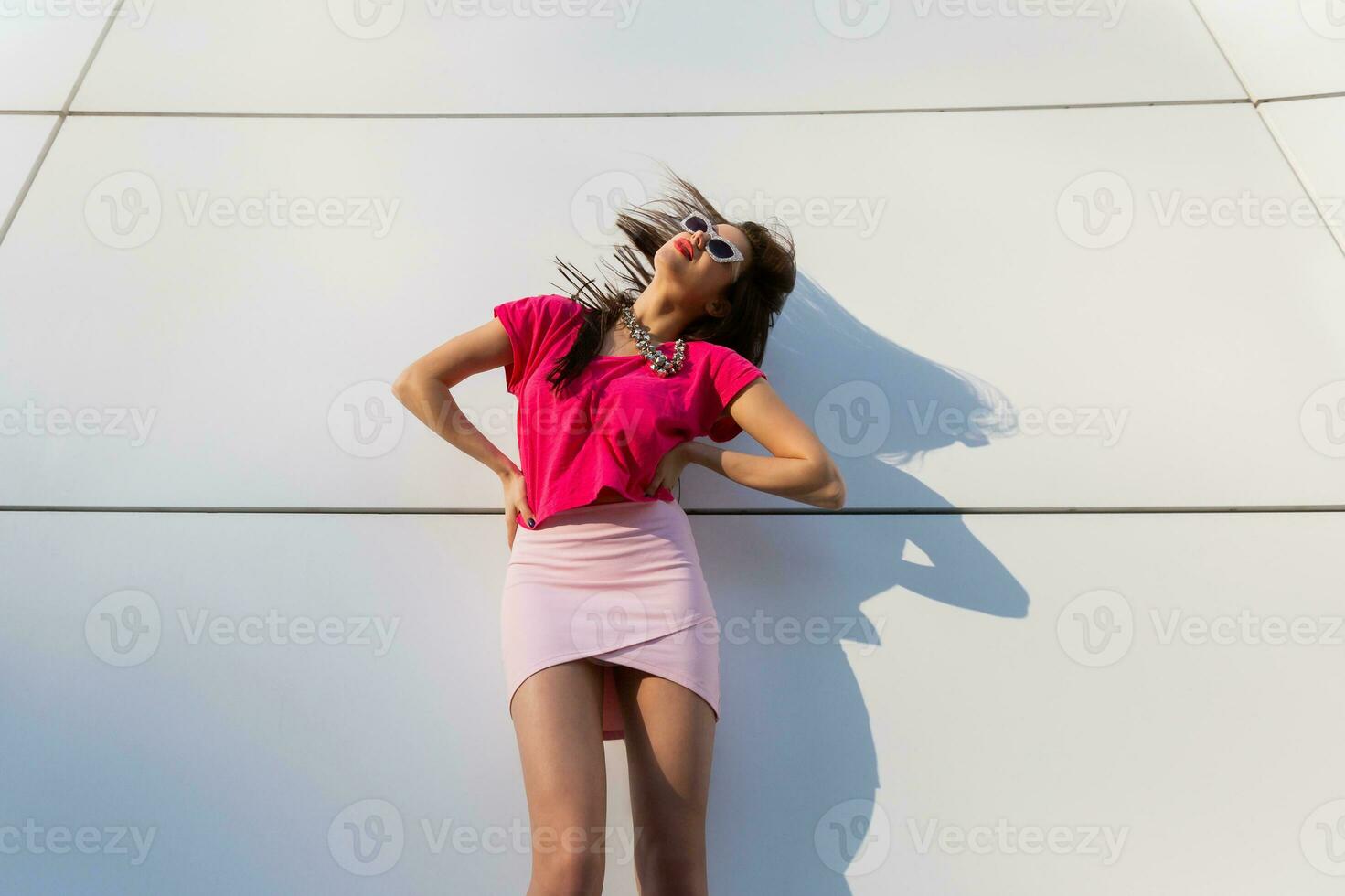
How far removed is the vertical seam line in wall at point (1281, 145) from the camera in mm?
2758

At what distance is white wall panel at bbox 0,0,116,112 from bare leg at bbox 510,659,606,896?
2.27 metres

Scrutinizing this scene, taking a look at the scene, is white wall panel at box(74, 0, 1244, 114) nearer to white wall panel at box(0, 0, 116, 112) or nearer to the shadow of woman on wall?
white wall panel at box(0, 0, 116, 112)

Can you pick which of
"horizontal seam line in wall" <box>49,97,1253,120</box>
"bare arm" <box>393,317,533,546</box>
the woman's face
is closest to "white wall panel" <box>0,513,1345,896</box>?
"bare arm" <box>393,317,533,546</box>

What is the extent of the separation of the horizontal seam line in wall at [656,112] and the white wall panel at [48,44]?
139mm

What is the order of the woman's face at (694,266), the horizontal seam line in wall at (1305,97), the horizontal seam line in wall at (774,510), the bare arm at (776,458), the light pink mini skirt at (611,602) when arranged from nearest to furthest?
the light pink mini skirt at (611,602) → the bare arm at (776,458) → the woman's face at (694,266) → the horizontal seam line in wall at (774,510) → the horizontal seam line in wall at (1305,97)

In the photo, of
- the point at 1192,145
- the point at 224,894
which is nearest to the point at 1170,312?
the point at 1192,145

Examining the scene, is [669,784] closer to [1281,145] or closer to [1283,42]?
[1281,145]

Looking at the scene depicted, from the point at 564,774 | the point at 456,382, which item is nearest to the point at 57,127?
the point at 456,382

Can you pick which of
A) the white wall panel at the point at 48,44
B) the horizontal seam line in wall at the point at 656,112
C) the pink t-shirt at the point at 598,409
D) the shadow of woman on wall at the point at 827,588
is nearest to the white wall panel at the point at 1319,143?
the horizontal seam line in wall at the point at 656,112

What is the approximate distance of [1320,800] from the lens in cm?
222

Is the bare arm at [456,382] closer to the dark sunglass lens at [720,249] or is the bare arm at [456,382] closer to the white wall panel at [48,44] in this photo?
the dark sunglass lens at [720,249]

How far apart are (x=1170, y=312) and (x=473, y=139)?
1907 millimetres

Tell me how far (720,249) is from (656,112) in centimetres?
86

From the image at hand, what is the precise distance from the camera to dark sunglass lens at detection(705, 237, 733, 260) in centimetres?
220
